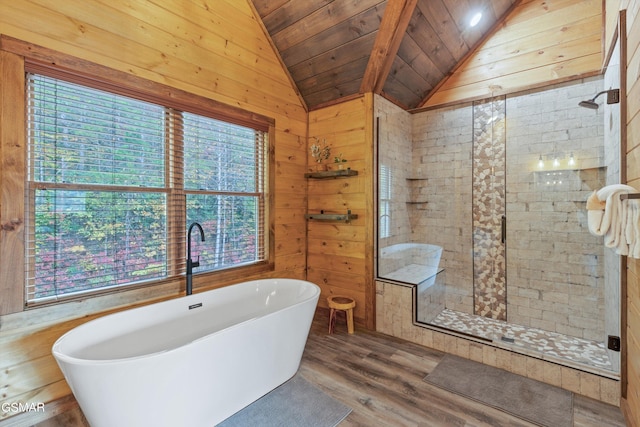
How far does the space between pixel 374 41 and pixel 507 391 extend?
118 inches

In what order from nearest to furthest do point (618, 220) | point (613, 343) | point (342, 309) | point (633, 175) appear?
1. point (618, 220)
2. point (633, 175)
3. point (613, 343)
4. point (342, 309)

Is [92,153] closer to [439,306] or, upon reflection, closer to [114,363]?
[114,363]

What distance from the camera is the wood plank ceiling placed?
252cm

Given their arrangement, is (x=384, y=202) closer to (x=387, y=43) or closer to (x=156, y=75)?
(x=387, y=43)

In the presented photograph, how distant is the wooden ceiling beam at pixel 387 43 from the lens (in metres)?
2.37

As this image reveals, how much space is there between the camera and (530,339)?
252cm

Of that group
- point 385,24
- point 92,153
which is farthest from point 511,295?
point 92,153

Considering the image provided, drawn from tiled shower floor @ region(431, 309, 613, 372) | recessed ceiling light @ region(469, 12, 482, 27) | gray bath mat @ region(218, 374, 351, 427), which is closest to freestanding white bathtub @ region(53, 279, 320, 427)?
gray bath mat @ region(218, 374, 351, 427)

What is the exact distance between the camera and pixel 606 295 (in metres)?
2.27

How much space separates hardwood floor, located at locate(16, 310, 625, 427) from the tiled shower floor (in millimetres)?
315

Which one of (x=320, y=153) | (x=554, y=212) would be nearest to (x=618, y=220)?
(x=554, y=212)

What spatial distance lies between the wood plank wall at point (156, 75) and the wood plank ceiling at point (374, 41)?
0.27m

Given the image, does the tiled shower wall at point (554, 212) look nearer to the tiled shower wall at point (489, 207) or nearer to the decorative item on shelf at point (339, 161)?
the tiled shower wall at point (489, 207)

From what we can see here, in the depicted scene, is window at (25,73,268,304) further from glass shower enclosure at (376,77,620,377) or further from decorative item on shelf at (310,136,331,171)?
glass shower enclosure at (376,77,620,377)
